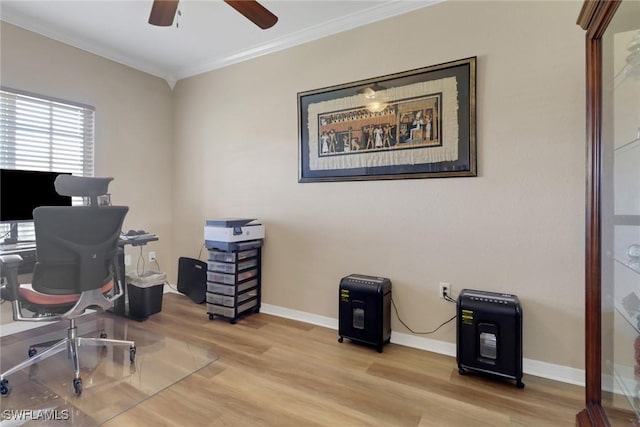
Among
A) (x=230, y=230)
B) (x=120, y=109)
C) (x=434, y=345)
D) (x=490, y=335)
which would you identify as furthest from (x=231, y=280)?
(x=120, y=109)

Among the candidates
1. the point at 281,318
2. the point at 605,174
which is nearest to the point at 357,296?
the point at 281,318

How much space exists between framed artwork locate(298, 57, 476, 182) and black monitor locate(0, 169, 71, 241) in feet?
7.04

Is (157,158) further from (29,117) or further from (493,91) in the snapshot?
(493,91)

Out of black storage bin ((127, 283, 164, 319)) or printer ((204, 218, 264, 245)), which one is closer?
printer ((204, 218, 264, 245))

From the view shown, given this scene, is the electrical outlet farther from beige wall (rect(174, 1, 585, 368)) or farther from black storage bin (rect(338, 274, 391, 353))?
black storage bin (rect(338, 274, 391, 353))

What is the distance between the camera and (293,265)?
2.91 metres

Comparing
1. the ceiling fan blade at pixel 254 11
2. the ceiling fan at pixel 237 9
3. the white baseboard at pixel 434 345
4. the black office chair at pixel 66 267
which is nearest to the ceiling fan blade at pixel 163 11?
the ceiling fan at pixel 237 9

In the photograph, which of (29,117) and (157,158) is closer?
(29,117)

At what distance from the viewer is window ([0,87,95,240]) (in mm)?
2547

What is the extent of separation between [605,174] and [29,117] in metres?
4.13

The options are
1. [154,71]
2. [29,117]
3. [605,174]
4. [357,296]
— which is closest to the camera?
[605,174]

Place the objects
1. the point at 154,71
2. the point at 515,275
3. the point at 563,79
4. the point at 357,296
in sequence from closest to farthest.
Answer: the point at 563,79 < the point at 515,275 < the point at 357,296 < the point at 154,71

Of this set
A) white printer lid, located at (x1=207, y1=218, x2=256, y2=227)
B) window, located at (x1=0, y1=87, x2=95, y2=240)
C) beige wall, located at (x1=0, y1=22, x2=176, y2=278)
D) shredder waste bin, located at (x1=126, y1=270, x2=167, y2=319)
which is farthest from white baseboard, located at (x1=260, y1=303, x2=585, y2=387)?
window, located at (x1=0, y1=87, x2=95, y2=240)

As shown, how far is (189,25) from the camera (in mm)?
2670
